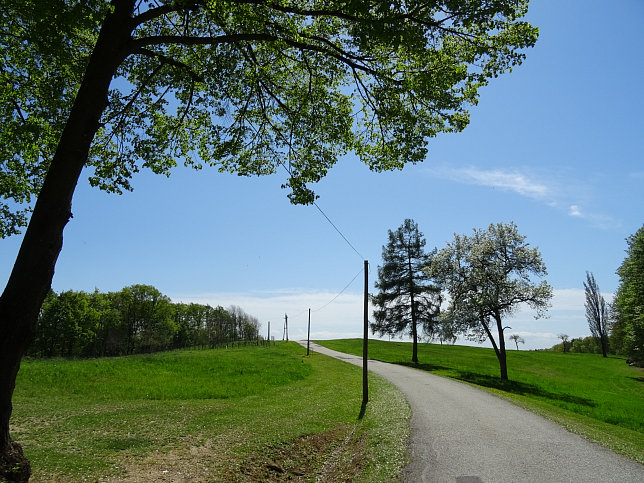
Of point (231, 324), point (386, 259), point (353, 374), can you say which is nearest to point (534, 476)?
point (353, 374)

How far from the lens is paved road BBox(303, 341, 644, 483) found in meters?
7.89

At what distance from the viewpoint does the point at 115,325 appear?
7600 cm

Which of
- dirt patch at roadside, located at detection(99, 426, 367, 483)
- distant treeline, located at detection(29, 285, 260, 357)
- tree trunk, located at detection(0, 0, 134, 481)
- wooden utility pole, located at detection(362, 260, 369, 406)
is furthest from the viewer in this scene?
distant treeline, located at detection(29, 285, 260, 357)

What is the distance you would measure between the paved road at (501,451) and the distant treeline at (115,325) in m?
66.4

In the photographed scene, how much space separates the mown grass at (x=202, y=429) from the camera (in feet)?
26.9

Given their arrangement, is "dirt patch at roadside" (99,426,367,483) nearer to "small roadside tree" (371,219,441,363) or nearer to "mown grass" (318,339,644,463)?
"mown grass" (318,339,644,463)

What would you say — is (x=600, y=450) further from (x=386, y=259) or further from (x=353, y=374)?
(x=386, y=259)

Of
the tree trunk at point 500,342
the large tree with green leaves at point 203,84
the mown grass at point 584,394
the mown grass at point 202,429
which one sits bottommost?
the mown grass at point 584,394

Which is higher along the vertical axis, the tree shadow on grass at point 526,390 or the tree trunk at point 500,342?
the tree trunk at point 500,342

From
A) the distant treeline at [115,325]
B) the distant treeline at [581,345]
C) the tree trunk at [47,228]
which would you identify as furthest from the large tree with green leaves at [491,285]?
the distant treeline at [581,345]

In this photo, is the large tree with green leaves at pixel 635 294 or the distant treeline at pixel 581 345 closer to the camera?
the large tree with green leaves at pixel 635 294

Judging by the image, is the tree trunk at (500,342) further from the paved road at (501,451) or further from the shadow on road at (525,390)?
the paved road at (501,451)

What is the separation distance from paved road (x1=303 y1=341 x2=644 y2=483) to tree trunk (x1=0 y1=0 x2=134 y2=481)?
7455 mm

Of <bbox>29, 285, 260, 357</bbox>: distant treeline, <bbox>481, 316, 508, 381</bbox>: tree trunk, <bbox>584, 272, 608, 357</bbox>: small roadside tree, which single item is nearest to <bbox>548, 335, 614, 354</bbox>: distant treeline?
<bbox>584, 272, 608, 357</bbox>: small roadside tree
